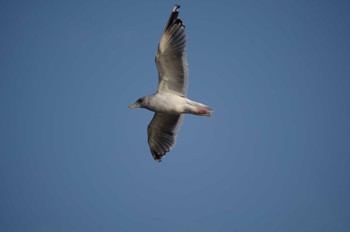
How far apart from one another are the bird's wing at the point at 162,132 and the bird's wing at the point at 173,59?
110 centimetres

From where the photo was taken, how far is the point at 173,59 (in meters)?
9.98

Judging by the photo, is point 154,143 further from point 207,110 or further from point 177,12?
point 177,12

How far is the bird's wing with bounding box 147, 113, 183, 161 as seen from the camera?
11414 millimetres

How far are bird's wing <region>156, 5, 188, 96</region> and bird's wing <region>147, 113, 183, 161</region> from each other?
3.61 feet

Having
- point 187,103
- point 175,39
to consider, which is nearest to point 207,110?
point 187,103

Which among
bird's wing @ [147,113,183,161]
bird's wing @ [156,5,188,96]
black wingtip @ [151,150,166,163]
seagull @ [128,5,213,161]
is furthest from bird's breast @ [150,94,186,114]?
black wingtip @ [151,150,166,163]

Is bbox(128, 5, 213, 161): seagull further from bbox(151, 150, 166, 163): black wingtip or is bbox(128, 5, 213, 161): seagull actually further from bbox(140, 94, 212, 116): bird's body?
bbox(151, 150, 166, 163): black wingtip

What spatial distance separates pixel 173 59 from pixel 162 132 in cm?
→ 240

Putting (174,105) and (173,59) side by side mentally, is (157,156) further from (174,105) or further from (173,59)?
(173,59)

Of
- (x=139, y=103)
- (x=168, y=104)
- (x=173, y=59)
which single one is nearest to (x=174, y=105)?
(x=168, y=104)

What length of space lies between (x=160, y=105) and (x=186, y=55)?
1.34 meters

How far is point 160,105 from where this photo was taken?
10.4 m

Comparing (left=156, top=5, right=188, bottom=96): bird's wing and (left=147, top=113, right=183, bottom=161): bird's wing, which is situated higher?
(left=156, top=5, right=188, bottom=96): bird's wing

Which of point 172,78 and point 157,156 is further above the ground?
point 172,78
